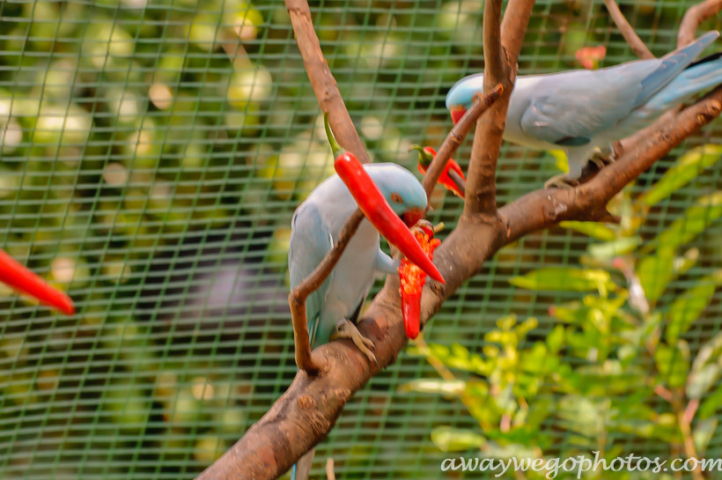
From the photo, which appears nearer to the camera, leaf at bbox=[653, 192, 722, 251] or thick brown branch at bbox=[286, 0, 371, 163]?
thick brown branch at bbox=[286, 0, 371, 163]

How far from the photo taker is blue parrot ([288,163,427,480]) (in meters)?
0.99

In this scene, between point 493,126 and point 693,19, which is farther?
point 693,19

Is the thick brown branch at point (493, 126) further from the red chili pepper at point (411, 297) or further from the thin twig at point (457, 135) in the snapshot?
the red chili pepper at point (411, 297)

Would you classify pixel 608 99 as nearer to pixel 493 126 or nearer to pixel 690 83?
pixel 690 83

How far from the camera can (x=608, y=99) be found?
1.50 meters

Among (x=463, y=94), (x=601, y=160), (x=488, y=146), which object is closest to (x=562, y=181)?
(x=601, y=160)

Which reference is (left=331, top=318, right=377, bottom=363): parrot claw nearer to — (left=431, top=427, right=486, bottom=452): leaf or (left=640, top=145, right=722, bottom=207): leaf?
(left=431, top=427, right=486, bottom=452): leaf

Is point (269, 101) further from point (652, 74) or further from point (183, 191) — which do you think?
point (652, 74)

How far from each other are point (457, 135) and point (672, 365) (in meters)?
1.05

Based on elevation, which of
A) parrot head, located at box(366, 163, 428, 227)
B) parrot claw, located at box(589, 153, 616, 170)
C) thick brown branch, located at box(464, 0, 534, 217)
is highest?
parrot claw, located at box(589, 153, 616, 170)

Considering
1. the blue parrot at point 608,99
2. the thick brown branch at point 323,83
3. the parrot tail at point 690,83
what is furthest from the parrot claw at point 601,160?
the thick brown branch at point 323,83

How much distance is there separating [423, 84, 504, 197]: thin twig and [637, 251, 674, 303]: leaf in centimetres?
94

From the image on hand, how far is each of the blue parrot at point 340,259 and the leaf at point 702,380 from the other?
3.34 ft

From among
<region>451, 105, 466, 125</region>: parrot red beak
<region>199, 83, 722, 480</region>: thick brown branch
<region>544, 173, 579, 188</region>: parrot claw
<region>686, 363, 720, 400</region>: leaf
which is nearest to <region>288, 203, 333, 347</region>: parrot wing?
<region>199, 83, 722, 480</region>: thick brown branch
